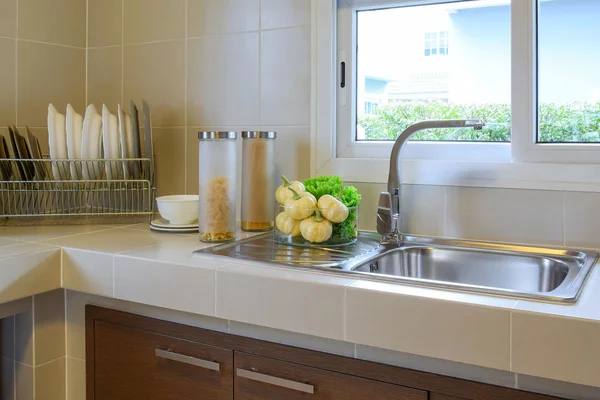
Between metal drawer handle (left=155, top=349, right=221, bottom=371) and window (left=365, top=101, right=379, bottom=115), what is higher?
window (left=365, top=101, right=379, bottom=115)

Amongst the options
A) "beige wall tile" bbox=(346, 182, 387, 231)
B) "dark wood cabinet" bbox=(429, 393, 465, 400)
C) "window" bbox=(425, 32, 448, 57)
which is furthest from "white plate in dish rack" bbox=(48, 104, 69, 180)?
"dark wood cabinet" bbox=(429, 393, 465, 400)

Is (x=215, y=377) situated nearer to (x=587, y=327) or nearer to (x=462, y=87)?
(x=587, y=327)

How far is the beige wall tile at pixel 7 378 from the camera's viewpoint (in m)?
1.59

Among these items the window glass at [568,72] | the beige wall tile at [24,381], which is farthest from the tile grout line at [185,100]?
the window glass at [568,72]

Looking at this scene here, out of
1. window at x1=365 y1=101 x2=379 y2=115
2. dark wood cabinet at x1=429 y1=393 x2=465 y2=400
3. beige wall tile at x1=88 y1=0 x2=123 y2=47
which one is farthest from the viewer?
beige wall tile at x1=88 y1=0 x2=123 y2=47

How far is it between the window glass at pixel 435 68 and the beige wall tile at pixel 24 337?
104cm

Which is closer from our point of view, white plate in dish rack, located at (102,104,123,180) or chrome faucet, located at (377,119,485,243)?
chrome faucet, located at (377,119,485,243)

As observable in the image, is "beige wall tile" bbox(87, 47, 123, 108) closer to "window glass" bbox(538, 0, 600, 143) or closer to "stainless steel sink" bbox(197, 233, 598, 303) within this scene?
"stainless steel sink" bbox(197, 233, 598, 303)

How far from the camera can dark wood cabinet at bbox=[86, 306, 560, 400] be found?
102 centimetres

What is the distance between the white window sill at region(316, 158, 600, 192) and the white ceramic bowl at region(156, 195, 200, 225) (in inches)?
14.9

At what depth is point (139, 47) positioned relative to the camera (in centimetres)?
203

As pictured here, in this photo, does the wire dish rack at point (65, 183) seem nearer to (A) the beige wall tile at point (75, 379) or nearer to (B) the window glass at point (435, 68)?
(A) the beige wall tile at point (75, 379)

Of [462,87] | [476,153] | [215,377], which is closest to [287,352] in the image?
[215,377]

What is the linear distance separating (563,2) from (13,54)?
5.49 feet
